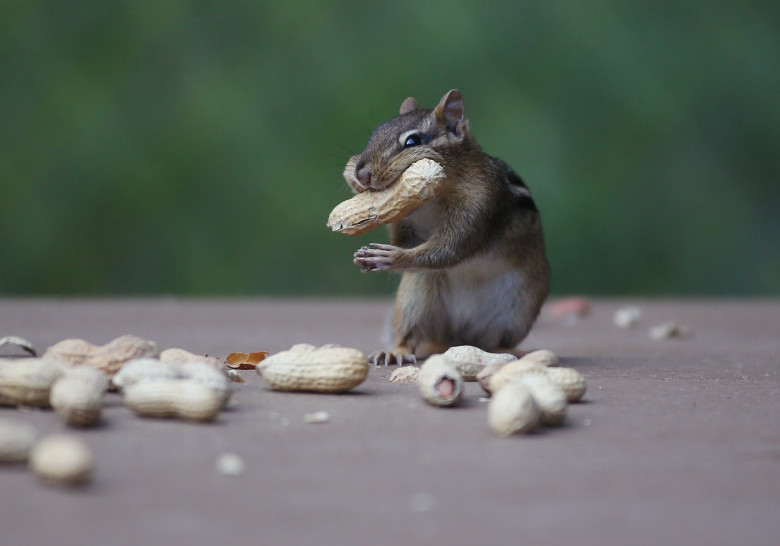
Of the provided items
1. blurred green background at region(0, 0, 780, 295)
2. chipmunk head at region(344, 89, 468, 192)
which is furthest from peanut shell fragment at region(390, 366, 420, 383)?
blurred green background at region(0, 0, 780, 295)

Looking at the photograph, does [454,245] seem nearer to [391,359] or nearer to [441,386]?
[391,359]

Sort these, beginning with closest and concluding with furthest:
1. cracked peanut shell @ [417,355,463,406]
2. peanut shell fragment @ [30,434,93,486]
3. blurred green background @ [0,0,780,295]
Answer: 1. peanut shell fragment @ [30,434,93,486]
2. cracked peanut shell @ [417,355,463,406]
3. blurred green background @ [0,0,780,295]

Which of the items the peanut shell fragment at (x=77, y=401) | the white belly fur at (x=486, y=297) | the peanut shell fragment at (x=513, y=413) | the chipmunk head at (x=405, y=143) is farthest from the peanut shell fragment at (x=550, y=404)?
the white belly fur at (x=486, y=297)

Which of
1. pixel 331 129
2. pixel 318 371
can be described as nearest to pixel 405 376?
pixel 318 371

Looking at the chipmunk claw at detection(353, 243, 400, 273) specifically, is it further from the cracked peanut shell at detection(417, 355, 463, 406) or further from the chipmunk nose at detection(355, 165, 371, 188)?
the cracked peanut shell at detection(417, 355, 463, 406)

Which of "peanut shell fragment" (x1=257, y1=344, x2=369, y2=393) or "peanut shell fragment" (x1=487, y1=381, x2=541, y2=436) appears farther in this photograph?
"peanut shell fragment" (x1=257, y1=344, x2=369, y2=393)

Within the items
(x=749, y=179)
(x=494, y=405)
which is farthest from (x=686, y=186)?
(x=494, y=405)

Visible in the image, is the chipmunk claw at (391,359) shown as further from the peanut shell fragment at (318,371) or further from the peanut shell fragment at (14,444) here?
the peanut shell fragment at (14,444)

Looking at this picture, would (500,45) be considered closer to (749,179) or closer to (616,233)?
(616,233)
